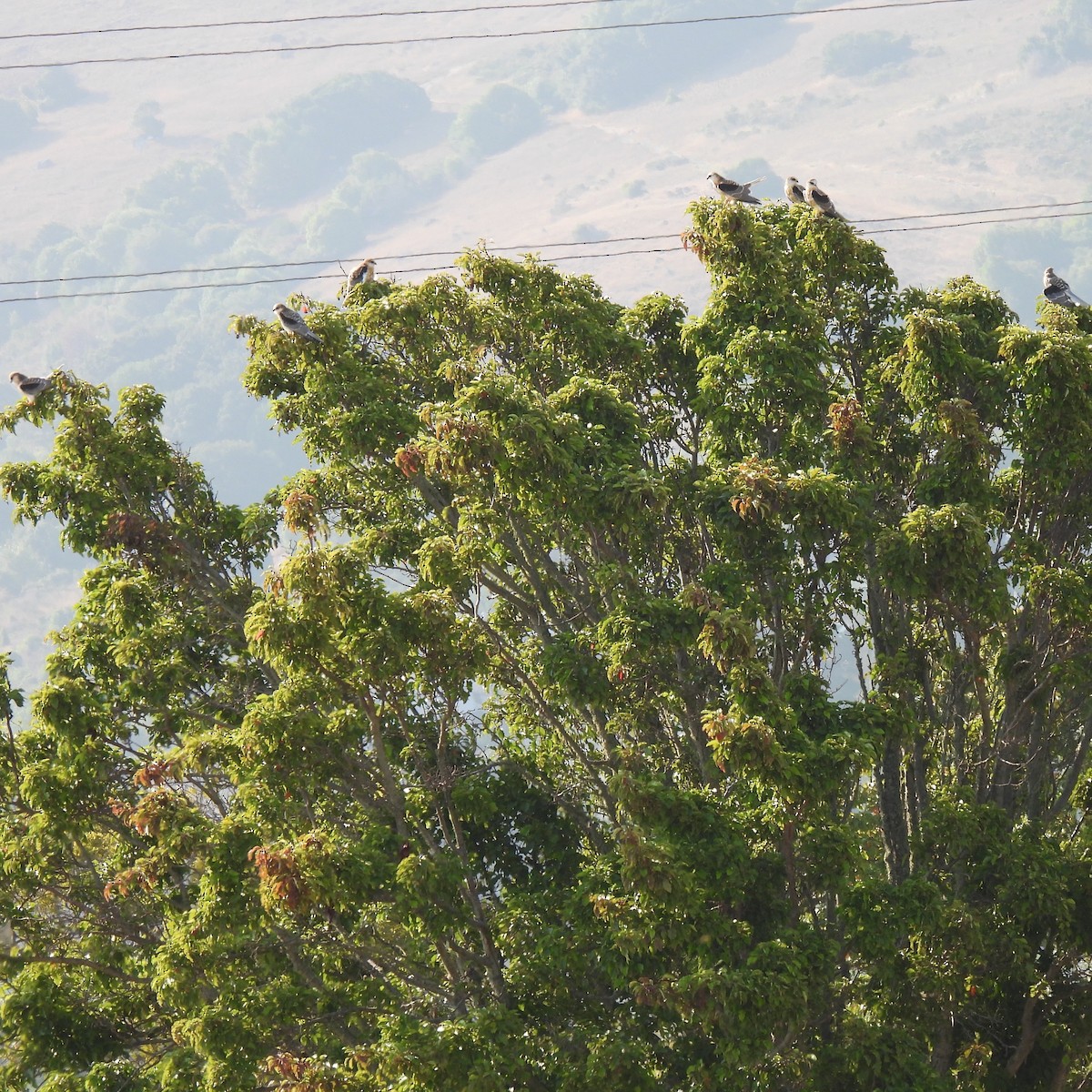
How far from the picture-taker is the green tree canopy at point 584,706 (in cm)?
937

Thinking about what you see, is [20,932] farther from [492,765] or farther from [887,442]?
[887,442]

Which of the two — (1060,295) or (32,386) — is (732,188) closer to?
(1060,295)

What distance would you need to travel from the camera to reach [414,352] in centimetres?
1216

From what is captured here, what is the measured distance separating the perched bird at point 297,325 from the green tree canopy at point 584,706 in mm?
131

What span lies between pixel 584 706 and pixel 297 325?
3.59 meters

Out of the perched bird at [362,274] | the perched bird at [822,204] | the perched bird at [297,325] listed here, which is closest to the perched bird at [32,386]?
the perched bird at [297,325]

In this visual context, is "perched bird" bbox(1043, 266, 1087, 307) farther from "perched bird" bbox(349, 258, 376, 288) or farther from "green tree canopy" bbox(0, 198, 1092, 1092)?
"perched bird" bbox(349, 258, 376, 288)

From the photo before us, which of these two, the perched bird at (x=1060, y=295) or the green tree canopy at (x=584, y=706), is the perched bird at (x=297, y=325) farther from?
the perched bird at (x=1060, y=295)

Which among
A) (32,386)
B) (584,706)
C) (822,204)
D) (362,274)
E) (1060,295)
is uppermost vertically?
(362,274)

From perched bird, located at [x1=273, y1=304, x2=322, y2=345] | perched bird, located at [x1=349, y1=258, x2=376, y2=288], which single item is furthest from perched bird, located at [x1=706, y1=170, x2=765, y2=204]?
perched bird, located at [x1=273, y1=304, x2=322, y2=345]

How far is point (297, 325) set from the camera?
1092cm

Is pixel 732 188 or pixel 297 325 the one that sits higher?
pixel 732 188

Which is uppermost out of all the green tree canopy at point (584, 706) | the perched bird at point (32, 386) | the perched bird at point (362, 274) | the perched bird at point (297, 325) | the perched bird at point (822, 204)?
the perched bird at point (362, 274)

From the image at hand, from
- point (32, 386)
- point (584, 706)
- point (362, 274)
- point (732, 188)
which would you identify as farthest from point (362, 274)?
point (584, 706)
